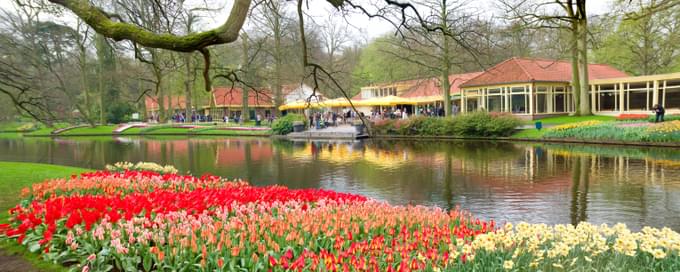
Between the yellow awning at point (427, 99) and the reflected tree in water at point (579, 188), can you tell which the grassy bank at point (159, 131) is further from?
the reflected tree in water at point (579, 188)

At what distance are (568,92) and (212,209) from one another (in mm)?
36485

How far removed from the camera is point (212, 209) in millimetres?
6164

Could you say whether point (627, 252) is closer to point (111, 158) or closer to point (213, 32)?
point (213, 32)

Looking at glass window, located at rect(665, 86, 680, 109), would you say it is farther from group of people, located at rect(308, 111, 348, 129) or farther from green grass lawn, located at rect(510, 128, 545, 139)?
group of people, located at rect(308, 111, 348, 129)

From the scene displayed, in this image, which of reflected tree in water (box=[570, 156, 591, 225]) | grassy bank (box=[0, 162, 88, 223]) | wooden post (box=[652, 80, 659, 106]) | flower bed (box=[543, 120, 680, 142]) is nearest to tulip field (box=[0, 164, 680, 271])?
grassy bank (box=[0, 162, 88, 223])

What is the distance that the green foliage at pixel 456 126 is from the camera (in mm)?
28125

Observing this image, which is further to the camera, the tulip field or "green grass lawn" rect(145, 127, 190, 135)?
"green grass lawn" rect(145, 127, 190, 135)

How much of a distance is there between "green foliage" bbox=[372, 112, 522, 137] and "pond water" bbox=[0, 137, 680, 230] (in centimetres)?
239

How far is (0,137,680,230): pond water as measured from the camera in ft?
33.3

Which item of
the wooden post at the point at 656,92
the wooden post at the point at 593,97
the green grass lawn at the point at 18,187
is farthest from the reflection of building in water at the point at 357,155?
the wooden post at the point at 656,92

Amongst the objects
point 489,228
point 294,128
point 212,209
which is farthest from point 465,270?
point 294,128

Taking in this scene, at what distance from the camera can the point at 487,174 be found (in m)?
15.1

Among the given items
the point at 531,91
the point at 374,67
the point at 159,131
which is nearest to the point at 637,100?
the point at 531,91

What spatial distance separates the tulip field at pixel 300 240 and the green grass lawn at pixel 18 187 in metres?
0.10
